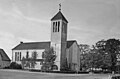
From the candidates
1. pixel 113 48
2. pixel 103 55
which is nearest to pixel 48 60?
pixel 103 55

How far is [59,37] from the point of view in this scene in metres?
60.7

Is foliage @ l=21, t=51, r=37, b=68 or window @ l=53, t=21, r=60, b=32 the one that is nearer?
window @ l=53, t=21, r=60, b=32

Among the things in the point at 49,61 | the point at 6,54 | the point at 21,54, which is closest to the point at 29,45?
the point at 21,54

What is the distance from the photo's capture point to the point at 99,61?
5906 centimetres

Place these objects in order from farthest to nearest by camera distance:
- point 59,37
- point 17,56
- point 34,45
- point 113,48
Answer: point 17,56 < point 34,45 < point 113,48 < point 59,37

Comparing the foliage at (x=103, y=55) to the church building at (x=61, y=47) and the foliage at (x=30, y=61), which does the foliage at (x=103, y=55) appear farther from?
the foliage at (x=30, y=61)

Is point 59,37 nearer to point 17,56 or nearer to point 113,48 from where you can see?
point 113,48

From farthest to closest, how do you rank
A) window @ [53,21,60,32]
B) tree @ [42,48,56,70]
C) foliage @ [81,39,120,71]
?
window @ [53,21,60,32] < foliage @ [81,39,120,71] < tree @ [42,48,56,70]

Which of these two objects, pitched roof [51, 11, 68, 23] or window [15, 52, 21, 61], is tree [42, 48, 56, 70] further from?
window [15, 52, 21, 61]

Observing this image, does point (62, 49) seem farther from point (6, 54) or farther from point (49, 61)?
point (6, 54)

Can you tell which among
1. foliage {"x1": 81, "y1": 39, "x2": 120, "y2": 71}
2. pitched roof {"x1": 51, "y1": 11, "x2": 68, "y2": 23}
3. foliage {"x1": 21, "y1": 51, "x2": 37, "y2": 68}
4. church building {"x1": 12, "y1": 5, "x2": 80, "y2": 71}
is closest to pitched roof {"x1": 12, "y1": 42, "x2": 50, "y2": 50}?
church building {"x1": 12, "y1": 5, "x2": 80, "y2": 71}

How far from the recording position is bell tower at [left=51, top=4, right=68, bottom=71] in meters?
59.7

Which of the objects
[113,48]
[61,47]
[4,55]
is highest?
[61,47]

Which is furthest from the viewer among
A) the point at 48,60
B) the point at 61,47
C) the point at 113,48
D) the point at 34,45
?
the point at 34,45
